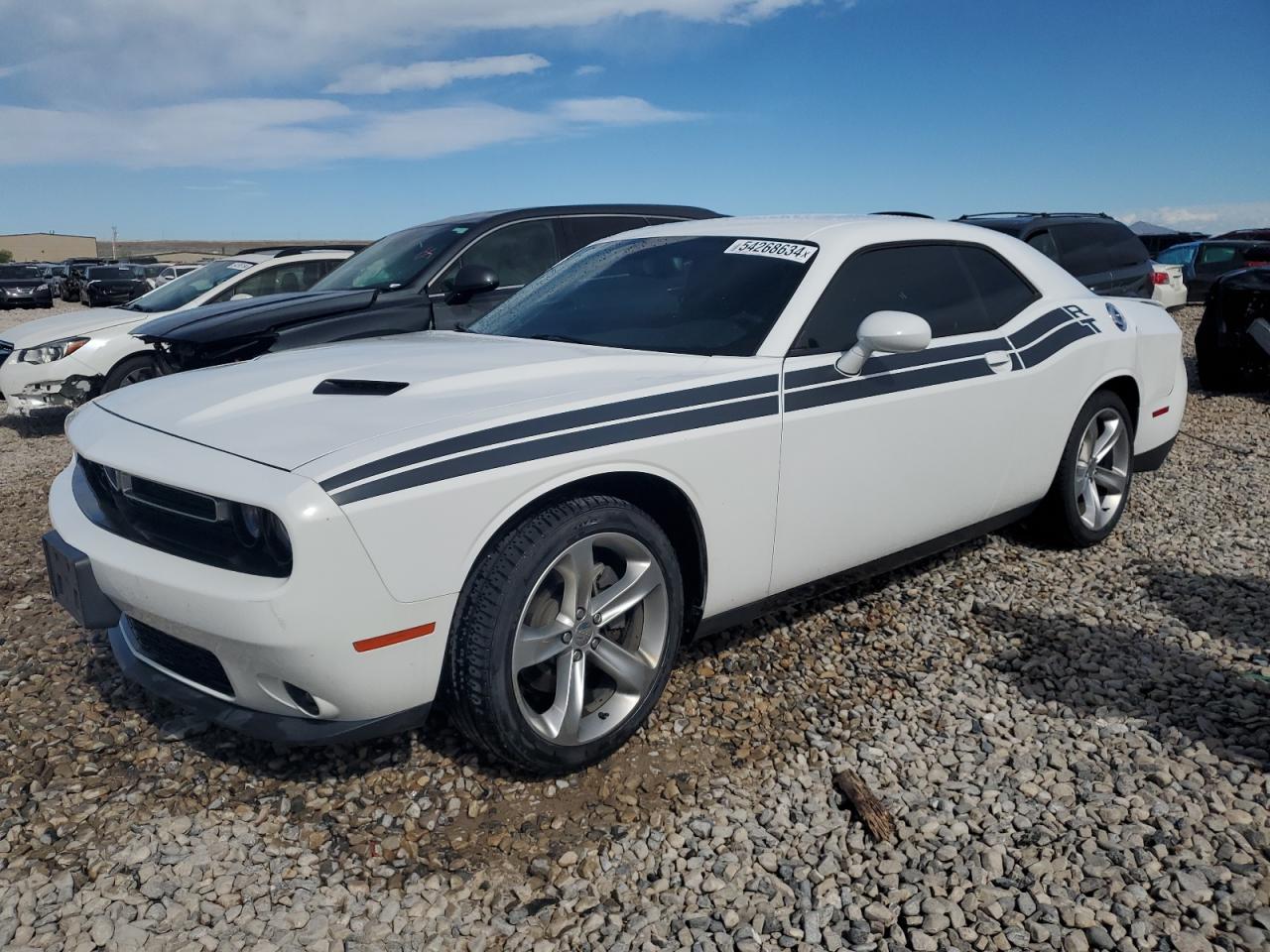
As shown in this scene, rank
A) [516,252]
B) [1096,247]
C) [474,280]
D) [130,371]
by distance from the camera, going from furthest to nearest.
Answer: [1096,247], [130,371], [516,252], [474,280]

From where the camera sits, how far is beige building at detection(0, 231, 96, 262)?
78875 mm

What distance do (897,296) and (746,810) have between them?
1.94 meters

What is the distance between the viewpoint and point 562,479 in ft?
8.34

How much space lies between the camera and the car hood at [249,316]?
5.27m

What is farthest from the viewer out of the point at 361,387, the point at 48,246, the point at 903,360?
the point at 48,246

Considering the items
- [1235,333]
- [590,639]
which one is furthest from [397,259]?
[1235,333]

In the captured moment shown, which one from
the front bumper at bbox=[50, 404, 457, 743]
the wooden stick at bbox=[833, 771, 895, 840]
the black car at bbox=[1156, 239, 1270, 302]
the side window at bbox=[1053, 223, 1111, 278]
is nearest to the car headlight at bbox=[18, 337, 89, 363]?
the front bumper at bbox=[50, 404, 457, 743]

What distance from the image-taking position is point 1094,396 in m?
4.35

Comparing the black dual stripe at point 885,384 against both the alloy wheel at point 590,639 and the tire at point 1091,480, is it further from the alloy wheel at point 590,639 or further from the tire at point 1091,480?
the tire at point 1091,480

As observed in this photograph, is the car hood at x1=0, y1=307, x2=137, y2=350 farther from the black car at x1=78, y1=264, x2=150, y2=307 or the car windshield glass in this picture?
the black car at x1=78, y1=264, x2=150, y2=307

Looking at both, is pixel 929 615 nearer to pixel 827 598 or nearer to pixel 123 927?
pixel 827 598

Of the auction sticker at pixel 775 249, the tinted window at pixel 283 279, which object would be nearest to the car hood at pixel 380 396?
the auction sticker at pixel 775 249

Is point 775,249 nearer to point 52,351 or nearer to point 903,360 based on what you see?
point 903,360

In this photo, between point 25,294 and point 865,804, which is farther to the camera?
point 25,294
